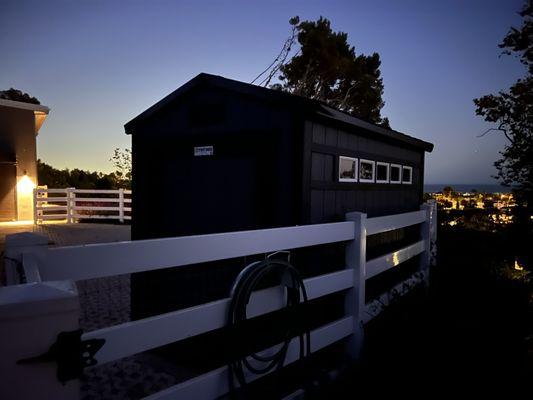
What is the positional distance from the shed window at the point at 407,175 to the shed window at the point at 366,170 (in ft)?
5.89

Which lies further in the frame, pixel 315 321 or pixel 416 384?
pixel 315 321

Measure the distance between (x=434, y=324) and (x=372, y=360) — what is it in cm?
95

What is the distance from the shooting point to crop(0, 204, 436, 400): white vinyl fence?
120 cm

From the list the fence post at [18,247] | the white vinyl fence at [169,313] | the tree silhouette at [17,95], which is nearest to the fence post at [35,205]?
the white vinyl fence at [169,313]

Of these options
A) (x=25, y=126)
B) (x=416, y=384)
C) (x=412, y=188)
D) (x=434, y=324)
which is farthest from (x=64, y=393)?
(x=25, y=126)

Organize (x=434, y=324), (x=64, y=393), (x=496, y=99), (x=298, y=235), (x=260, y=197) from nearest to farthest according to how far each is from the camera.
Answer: (x=64, y=393) → (x=298, y=235) → (x=434, y=324) → (x=260, y=197) → (x=496, y=99)

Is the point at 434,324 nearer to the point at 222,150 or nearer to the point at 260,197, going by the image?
the point at 260,197

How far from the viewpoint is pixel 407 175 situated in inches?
323

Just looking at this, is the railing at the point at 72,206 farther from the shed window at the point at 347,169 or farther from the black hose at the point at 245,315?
the black hose at the point at 245,315

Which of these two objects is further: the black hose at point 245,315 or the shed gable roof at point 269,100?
the shed gable roof at point 269,100

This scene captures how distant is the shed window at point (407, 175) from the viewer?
7.97 meters

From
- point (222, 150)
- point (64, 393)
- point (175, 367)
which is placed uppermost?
point (222, 150)

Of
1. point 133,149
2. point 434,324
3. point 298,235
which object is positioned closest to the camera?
point 298,235

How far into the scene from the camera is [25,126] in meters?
17.4
